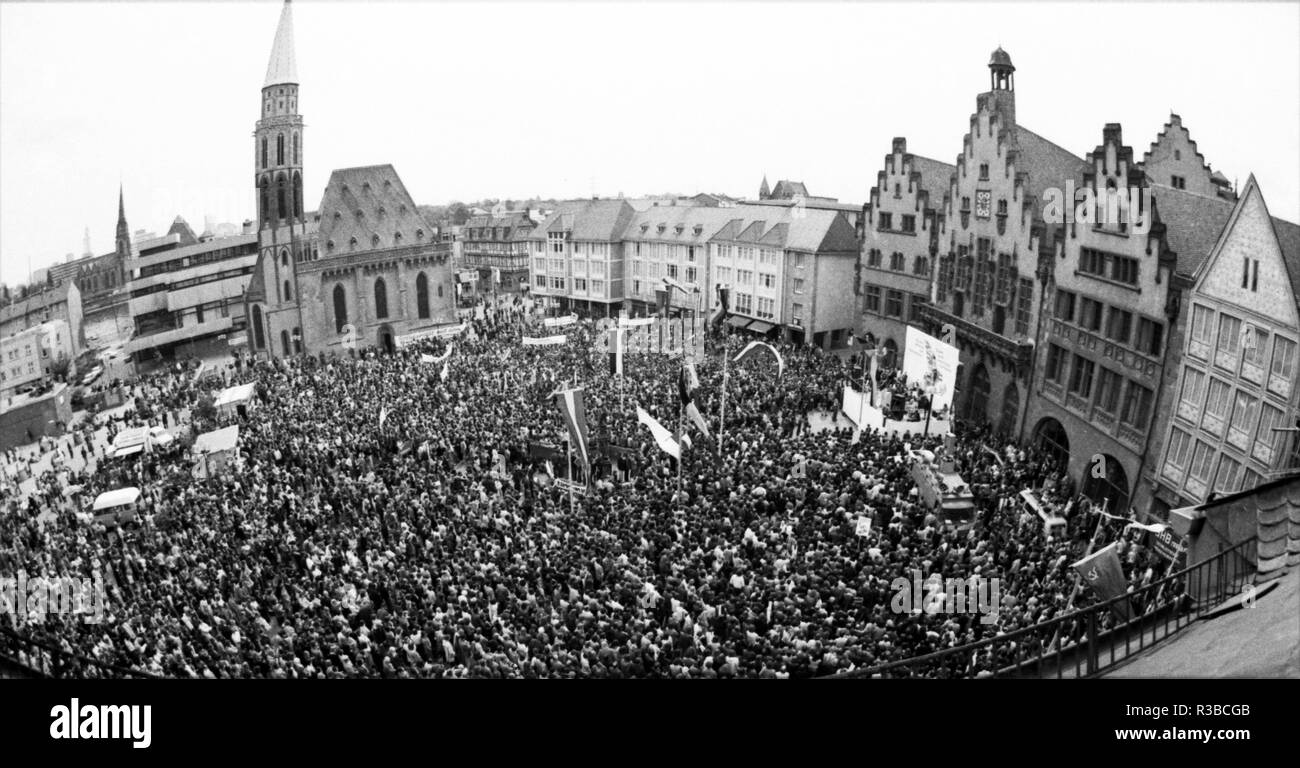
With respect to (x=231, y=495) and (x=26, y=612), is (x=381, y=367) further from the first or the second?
(x=26, y=612)

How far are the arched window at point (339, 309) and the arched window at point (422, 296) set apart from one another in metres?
6.47

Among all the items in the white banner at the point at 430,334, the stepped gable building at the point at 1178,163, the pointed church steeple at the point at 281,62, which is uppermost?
the pointed church steeple at the point at 281,62

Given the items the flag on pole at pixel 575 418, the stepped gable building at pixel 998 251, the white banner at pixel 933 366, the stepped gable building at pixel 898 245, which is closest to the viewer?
the flag on pole at pixel 575 418

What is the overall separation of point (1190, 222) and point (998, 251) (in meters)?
10.2

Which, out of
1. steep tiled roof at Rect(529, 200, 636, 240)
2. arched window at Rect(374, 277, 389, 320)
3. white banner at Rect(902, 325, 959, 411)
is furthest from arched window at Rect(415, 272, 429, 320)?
white banner at Rect(902, 325, 959, 411)

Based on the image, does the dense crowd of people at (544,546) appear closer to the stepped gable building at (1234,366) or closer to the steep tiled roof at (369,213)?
the stepped gable building at (1234,366)

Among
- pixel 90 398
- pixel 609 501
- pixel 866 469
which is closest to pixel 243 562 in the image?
pixel 609 501

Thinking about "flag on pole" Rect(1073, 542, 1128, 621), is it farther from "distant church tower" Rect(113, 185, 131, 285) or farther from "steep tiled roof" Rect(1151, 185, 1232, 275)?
"distant church tower" Rect(113, 185, 131, 285)

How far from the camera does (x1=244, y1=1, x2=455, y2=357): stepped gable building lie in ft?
220

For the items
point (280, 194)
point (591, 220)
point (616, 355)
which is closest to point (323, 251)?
point (280, 194)

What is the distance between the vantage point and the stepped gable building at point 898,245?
4553cm

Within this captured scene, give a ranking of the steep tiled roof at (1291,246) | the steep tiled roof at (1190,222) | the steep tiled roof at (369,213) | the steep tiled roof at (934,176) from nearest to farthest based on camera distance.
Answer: the steep tiled roof at (1291,246) → the steep tiled roof at (1190,222) → the steep tiled roof at (934,176) → the steep tiled roof at (369,213)

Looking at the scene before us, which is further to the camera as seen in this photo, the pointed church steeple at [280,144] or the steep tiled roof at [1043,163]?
the pointed church steeple at [280,144]

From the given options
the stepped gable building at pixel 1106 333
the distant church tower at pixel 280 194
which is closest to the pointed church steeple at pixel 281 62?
the distant church tower at pixel 280 194
